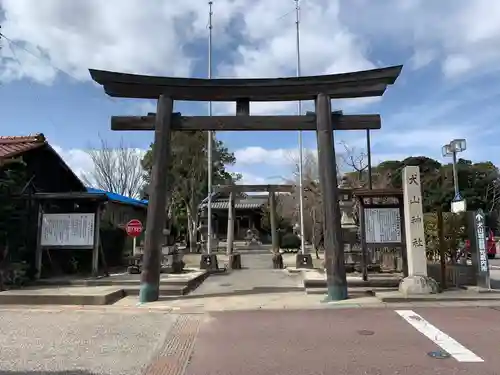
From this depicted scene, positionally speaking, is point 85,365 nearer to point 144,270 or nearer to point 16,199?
point 144,270

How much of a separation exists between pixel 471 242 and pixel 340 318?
5131mm

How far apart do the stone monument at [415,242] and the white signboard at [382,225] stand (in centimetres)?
98

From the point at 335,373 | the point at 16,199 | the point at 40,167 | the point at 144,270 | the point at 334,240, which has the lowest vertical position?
the point at 335,373

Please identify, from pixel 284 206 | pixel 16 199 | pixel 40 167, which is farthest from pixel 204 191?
pixel 16 199

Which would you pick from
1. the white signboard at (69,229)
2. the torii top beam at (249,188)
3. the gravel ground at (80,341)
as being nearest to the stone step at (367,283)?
the gravel ground at (80,341)

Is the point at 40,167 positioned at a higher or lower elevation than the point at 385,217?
higher

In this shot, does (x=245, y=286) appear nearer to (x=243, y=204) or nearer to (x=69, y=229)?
(x=69, y=229)

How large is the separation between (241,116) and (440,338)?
23.0ft

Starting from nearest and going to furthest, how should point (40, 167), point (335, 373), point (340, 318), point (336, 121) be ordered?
point (335, 373) → point (340, 318) → point (336, 121) → point (40, 167)

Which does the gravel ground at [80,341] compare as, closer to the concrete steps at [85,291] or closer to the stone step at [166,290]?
the concrete steps at [85,291]

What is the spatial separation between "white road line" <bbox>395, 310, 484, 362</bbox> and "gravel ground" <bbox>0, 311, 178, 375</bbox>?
417cm

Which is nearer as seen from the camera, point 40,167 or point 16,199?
point 16,199

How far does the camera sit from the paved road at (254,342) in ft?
18.2

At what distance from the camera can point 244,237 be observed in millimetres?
46438
